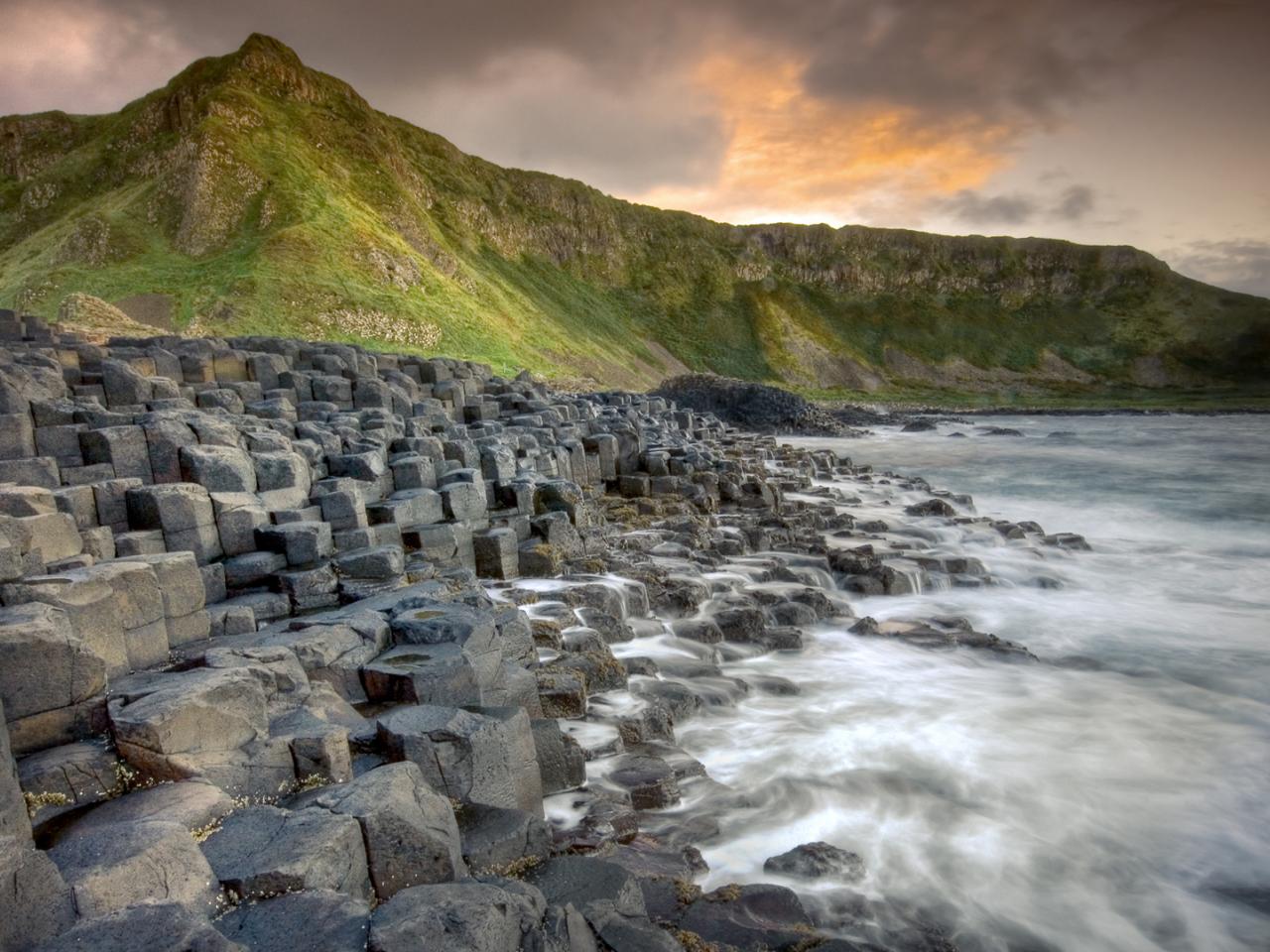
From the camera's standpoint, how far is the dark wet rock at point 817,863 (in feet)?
19.8

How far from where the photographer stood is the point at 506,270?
93.4 meters

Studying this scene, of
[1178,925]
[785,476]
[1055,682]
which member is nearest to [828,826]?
[1178,925]

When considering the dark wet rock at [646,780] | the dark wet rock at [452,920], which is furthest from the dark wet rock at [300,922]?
the dark wet rock at [646,780]

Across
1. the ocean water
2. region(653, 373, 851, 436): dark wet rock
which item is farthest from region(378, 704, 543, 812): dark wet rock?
region(653, 373, 851, 436): dark wet rock

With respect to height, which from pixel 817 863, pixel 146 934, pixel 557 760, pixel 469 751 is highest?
pixel 146 934

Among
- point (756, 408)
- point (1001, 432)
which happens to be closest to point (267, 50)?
point (756, 408)

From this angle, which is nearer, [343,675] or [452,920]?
[452,920]

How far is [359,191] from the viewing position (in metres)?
68.7

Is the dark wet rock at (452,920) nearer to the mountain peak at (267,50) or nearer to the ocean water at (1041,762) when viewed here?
the ocean water at (1041,762)

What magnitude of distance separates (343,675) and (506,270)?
92.0 metres

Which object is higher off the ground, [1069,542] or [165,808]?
[165,808]

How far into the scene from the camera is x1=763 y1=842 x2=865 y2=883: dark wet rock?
6.04 metres

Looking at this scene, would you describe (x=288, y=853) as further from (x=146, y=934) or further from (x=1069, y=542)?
(x=1069, y=542)

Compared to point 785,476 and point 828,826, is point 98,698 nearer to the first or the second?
point 828,826
